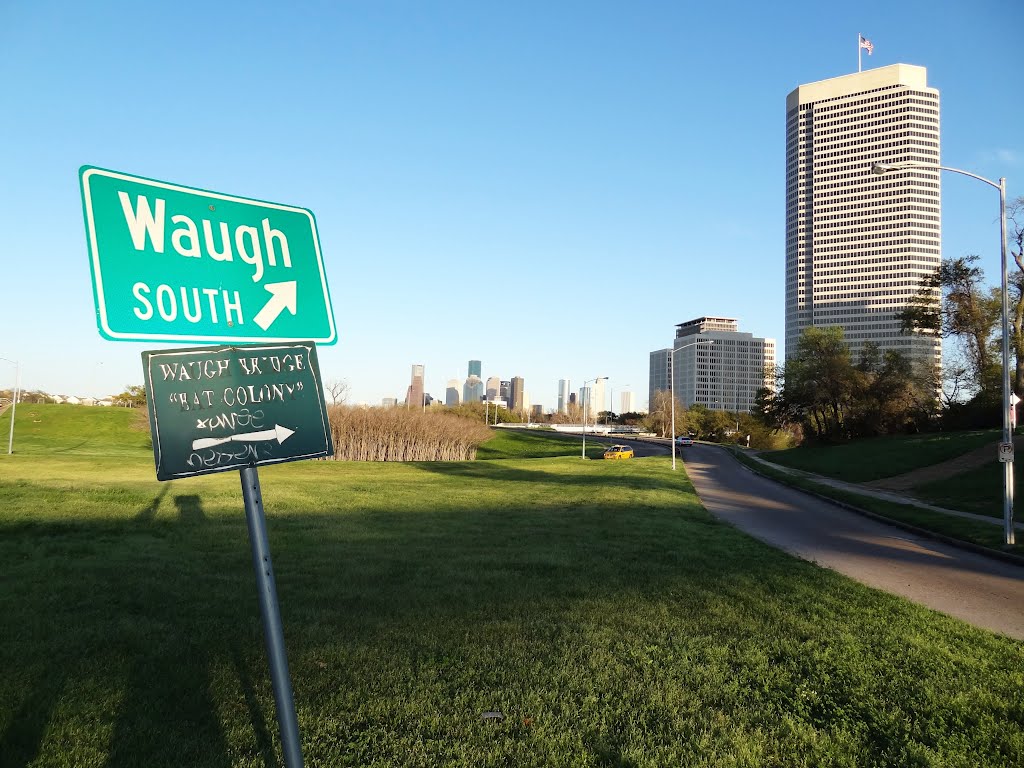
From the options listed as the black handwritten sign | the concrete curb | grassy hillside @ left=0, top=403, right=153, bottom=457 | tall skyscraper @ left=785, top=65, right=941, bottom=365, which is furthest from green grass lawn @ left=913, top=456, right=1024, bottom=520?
tall skyscraper @ left=785, top=65, right=941, bottom=365

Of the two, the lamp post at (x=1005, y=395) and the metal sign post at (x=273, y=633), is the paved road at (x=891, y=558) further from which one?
the metal sign post at (x=273, y=633)

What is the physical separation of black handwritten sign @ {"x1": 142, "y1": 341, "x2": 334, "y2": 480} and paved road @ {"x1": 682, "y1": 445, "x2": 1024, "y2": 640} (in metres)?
8.37

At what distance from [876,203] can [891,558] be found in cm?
21286

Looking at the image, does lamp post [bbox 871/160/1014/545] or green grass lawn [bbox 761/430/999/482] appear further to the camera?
green grass lawn [bbox 761/430/999/482]

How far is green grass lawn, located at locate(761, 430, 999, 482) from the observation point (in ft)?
122

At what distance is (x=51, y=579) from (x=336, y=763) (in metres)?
6.36

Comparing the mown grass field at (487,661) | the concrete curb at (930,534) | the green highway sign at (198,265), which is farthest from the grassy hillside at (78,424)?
the green highway sign at (198,265)

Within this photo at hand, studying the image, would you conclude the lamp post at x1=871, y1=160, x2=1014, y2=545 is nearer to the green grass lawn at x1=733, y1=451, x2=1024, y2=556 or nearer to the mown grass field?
the green grass lawn at x1=733, y1=451, x2=1024, y2=556

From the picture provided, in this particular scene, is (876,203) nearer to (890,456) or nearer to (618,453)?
(618,453)

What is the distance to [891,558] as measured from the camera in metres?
13.0

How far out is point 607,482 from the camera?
92.3ft

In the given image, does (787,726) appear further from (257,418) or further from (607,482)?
(607,482)

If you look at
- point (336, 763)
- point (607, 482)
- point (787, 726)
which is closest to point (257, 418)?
point (336, 763)

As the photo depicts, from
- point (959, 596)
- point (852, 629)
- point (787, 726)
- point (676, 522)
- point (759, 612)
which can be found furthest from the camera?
point (676, 522)
